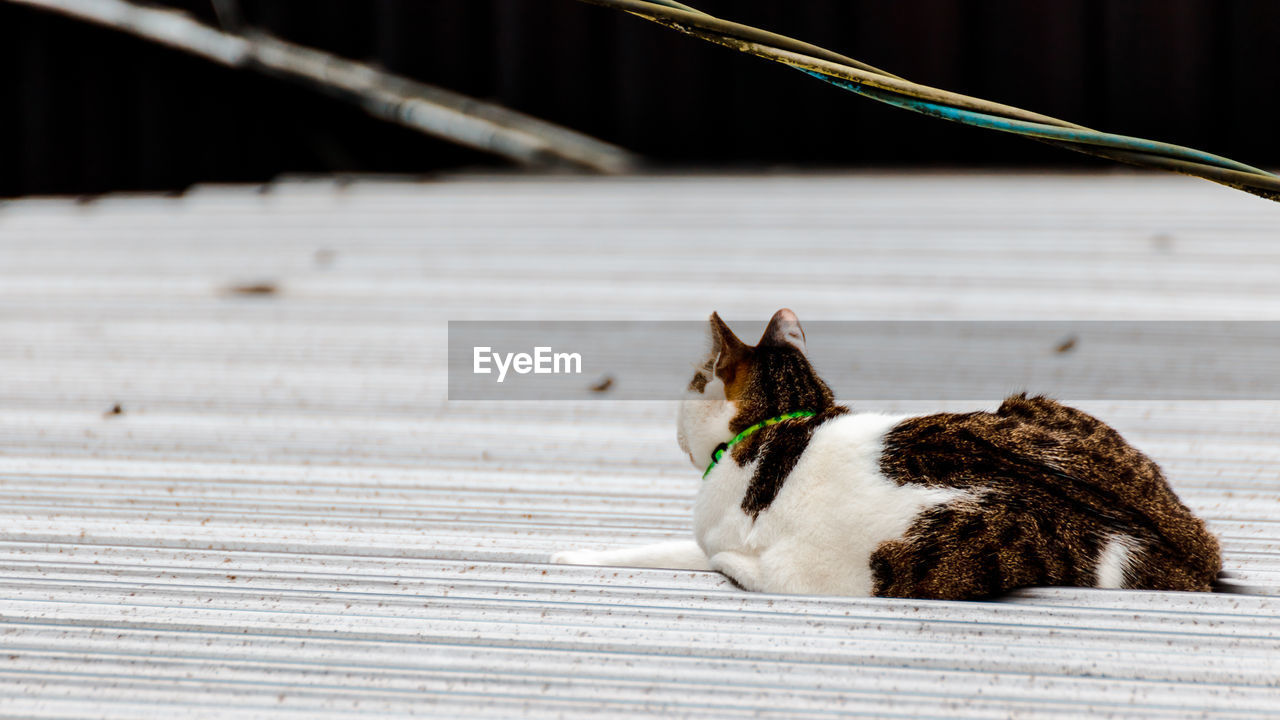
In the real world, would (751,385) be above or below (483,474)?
above

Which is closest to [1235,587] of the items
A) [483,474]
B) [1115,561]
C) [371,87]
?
[1115,561]

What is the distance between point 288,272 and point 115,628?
6.50 ft

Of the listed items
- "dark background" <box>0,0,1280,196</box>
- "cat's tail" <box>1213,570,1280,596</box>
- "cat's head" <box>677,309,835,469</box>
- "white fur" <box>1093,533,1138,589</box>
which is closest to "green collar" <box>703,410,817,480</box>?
"cat's head" <box>677,309,835,469</box>

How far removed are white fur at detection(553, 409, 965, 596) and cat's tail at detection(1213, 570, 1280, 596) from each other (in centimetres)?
33

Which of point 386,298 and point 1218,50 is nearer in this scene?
point 386,298

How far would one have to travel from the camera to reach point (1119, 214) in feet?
11.3

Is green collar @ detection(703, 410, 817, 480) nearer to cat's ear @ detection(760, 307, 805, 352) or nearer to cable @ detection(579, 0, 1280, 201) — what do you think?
cat's ear @ detection(760, 307, 805, 352)

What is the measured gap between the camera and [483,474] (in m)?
1.65

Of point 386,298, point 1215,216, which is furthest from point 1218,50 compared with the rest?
point 386,298

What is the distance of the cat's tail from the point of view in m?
1.15

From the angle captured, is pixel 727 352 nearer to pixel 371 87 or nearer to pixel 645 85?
pixel 645 85

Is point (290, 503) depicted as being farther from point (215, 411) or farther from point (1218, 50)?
point (1218, 50)

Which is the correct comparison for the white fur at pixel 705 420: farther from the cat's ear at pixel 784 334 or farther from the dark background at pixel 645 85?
the dark background at pixel 645 85

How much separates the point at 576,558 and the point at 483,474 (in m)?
0.43
